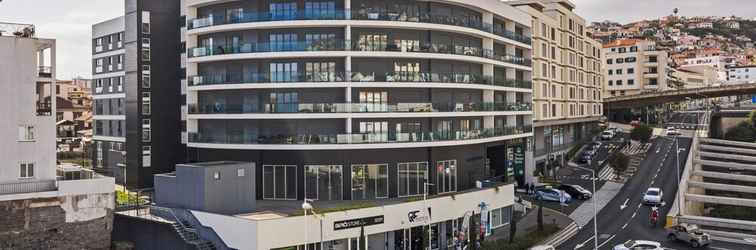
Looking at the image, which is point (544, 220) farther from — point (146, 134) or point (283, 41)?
point (146, 134)

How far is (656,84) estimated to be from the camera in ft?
420

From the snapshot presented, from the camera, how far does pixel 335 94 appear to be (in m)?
44.9

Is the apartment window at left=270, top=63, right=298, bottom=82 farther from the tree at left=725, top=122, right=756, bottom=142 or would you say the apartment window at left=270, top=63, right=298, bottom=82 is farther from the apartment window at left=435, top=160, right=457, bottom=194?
the tree at left=725, top=122, right=756, bottom=142

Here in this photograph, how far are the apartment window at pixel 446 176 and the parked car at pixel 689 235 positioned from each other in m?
15.8

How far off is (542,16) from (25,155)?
54739 millimetres

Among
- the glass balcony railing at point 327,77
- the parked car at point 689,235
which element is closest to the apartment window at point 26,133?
the glass balcony railing at point 327,77

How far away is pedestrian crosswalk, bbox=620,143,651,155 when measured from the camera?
82.0m

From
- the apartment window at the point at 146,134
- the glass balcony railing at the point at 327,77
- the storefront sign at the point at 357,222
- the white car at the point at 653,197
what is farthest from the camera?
the apartment window at the point at 146,134

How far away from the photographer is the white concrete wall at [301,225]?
109ft

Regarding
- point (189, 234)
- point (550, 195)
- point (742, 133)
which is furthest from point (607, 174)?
point (189, 234)

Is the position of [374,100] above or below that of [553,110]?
above

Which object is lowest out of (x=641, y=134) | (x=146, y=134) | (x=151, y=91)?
(x=641, y=134)

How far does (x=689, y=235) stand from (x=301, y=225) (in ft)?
83.4

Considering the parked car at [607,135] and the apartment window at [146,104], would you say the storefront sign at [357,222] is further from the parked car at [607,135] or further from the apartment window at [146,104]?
the parked car at [607,135]
